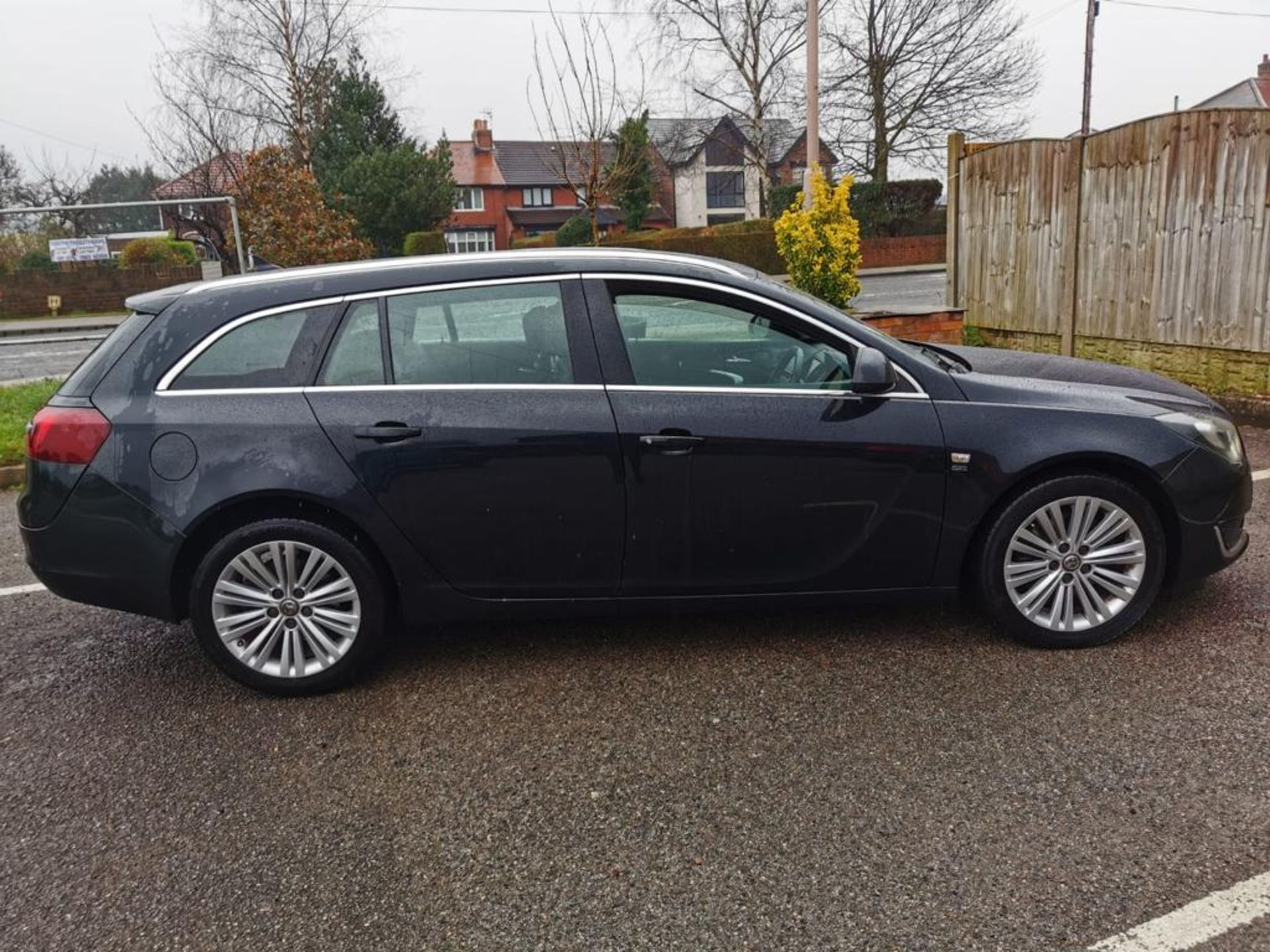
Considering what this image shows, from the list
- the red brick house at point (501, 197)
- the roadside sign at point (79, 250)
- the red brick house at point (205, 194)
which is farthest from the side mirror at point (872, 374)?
the red brick house at point (501, 197)

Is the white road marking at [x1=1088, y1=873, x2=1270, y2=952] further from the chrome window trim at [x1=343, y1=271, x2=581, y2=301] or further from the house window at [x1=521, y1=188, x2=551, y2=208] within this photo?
the house window at [x1=521, y1=188, x2=551, y2=208]

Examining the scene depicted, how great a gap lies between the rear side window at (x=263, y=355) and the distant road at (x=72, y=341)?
10165 millimetres

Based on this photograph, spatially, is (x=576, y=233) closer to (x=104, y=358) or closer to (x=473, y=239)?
(x=473, y=239)

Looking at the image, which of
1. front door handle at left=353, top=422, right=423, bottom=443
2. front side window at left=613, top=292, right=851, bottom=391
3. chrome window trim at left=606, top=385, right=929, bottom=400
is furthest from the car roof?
front door handle at left=353, top=422, right=423, bottom=443

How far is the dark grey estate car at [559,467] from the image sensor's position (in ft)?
11.8

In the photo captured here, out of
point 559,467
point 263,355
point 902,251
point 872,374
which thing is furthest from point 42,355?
point 902,251

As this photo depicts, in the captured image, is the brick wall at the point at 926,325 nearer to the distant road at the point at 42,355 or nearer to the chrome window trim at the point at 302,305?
the chrome window trim at the point at 302,305

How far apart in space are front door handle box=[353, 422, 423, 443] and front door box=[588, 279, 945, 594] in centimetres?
75

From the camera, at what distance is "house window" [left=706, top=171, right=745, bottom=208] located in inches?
2421

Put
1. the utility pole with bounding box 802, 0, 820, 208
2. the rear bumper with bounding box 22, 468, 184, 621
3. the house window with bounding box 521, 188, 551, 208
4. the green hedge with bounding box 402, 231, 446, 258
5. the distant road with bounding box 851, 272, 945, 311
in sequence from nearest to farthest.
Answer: the rear bumper with bounding box 22, 468, 184, 621, the utility pole with bounding box 802, 0, 820, 208, the distant road with bounding box 851, 272, 945, 311, the green hedge with bounding box 402, 231, 446, 258, the house window with bounding box 521, 188, 551, 208

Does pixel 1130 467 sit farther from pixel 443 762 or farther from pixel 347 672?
pixel 347 672

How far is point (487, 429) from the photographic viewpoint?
359 centimetres

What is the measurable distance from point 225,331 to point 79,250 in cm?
3053

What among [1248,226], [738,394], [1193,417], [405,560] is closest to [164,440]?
[405,560]
